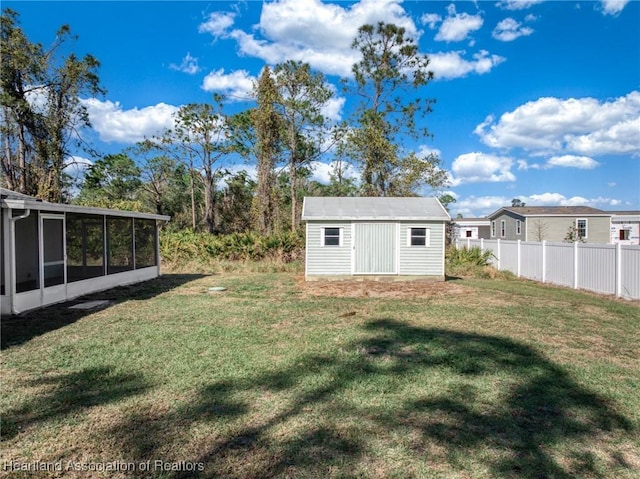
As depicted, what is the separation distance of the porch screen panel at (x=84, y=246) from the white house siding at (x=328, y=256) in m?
5.63

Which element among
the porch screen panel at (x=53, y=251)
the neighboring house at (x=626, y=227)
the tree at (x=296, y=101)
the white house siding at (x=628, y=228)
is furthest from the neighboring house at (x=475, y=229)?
the porch screen panel at (x=53, y=251)

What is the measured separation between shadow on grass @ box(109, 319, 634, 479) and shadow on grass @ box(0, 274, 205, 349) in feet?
11.8

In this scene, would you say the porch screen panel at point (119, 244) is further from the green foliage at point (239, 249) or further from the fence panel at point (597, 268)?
the fence panel at point (597, 268)

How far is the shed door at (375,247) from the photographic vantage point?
1191cm

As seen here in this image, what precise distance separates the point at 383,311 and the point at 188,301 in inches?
158

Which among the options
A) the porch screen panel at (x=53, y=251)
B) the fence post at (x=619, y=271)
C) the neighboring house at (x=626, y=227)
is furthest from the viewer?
the neighboring house at (x=626, y=227)

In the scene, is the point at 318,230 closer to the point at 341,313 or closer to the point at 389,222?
the point at 389,222

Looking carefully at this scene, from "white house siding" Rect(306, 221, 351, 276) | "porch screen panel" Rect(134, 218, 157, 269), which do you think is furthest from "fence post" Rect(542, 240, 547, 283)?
"porch screen panel" Rect(134, 218, 157, 269)

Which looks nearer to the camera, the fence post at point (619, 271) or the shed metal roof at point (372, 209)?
the fence post at point (619, 271)

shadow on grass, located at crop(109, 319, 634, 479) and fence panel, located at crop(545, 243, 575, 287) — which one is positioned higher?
fence panel, located at crop(545, 243, 575, 287)

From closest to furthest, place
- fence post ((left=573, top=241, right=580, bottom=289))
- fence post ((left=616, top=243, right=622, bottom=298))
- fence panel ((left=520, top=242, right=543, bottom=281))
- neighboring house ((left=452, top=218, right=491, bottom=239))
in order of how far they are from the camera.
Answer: fence post ((left=616, top=243, right=622, bottom=298))
fence post ((left=573, top=241, right=580, bottom=289))
fence panel ((left=520, top=242, right=543, bottom=281))
neighboring house ((left=452, top=218, right=491, bottom=239))

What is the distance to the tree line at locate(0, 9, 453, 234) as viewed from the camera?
55.3 feet

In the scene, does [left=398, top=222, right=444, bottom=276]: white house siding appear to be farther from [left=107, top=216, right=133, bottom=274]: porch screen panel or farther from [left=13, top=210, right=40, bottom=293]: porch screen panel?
[left=13, top=210, right=40, bottom=293]: porch screen panel

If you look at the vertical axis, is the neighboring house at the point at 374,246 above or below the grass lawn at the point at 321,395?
above
